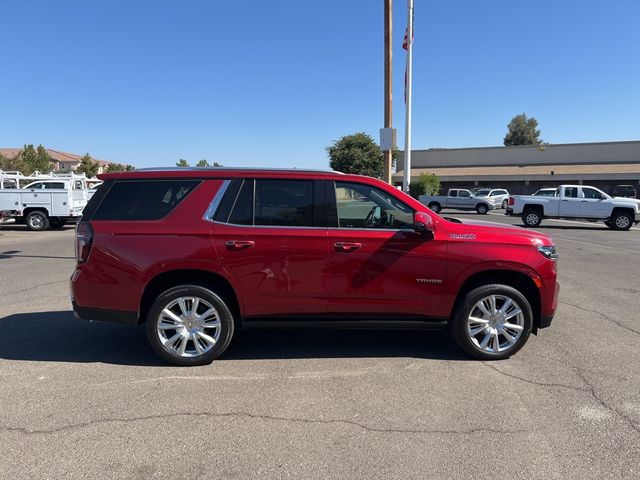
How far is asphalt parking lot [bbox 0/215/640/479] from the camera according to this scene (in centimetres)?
296

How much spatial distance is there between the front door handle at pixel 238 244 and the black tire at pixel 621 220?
22.5 m

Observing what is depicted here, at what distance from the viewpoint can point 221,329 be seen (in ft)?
14.6

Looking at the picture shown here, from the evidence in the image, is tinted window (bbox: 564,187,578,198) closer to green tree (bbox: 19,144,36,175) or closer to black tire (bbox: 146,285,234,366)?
black tire (bbox: 146,285,234,366)

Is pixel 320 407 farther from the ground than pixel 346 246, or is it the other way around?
pixel 346 246

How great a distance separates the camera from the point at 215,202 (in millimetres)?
4488

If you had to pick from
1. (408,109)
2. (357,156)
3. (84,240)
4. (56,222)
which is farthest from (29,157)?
(84,240)

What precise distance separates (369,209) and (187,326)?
2054mm

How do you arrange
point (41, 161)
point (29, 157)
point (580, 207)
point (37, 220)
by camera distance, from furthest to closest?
1. point (41, 161)
2. point (29, 157)
3. point (580, 207)
4. point (37, 220)

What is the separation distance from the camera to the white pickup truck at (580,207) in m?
21.6

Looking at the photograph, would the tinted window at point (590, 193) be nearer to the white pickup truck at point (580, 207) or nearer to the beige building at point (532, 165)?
the white pickup truck at point (580, 207)

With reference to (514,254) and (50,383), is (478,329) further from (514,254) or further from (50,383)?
(50,383)

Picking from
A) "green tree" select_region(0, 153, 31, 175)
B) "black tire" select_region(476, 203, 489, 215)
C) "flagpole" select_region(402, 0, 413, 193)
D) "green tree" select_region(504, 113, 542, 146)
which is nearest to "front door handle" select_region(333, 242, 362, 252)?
"flagpole" select_region(402, 0, 413, 193)

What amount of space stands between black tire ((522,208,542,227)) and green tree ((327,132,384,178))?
35.0 meters

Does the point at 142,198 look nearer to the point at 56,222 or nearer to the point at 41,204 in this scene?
the point at 41,204
